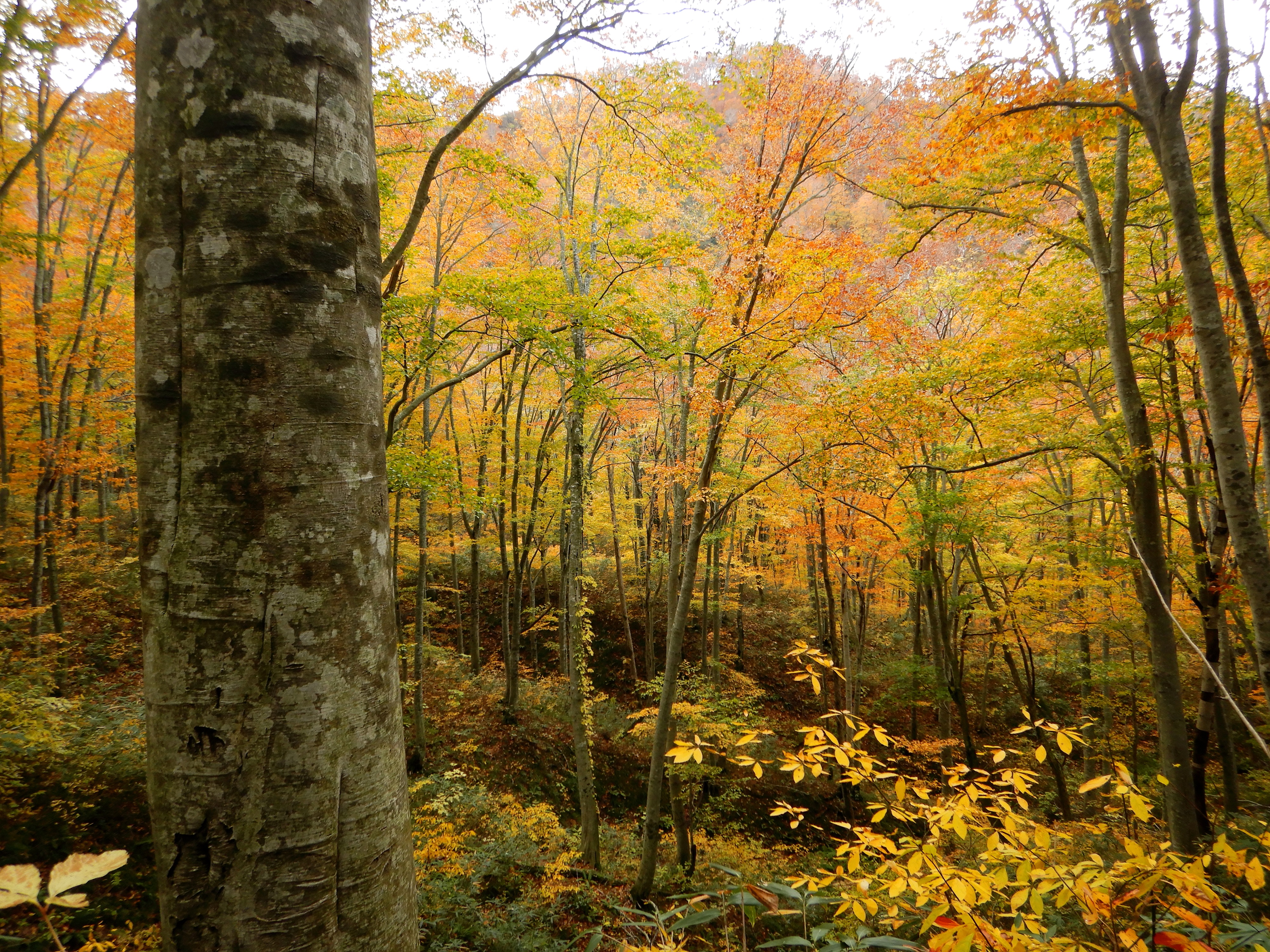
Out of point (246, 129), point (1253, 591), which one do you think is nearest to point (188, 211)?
point (246, 129)

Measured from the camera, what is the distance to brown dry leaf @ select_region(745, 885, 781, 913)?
1645 millimetres

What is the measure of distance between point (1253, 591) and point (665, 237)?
253 inches

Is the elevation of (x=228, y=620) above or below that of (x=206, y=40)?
below

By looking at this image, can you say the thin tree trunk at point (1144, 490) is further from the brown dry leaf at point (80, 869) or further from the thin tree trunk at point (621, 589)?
the thin tree trunk at point (621, 589)

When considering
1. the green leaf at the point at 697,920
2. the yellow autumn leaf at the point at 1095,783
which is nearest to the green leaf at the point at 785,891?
the green leaf at the point at 697,920

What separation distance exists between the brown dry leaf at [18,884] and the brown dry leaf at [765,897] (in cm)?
168

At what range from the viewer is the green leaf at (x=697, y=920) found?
1611mm

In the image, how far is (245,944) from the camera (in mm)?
812

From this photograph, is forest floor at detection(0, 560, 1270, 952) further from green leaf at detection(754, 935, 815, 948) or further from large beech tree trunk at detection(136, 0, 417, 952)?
large beech tree trunk at detection(136, 0, 417, 952)

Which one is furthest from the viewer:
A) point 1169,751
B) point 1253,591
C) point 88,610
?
point 88,610

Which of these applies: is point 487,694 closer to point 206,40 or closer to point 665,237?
point 665,237

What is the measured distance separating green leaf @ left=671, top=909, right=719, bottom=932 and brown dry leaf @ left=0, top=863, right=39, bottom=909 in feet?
5.03

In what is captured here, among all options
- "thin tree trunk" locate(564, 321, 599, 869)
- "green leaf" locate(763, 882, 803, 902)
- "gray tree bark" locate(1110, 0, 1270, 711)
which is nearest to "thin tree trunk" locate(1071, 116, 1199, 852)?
"gray tree bark" locate(1110, 0, 1270, 711)

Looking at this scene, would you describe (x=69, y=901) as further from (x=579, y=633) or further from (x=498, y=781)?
(x=498, y=781)
